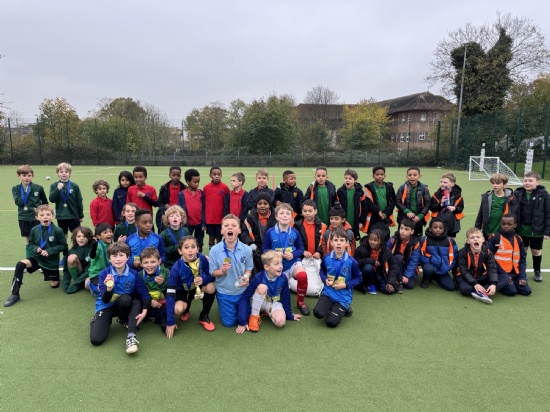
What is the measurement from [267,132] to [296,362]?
35.2 m

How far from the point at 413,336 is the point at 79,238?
4.06 m

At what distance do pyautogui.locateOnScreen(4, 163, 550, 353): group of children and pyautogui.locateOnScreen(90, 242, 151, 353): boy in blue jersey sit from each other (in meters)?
0.01

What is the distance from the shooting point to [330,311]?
391cm

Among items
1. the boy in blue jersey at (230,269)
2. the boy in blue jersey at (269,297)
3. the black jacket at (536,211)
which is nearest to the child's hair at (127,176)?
the boy in blue jersey at (230,269)

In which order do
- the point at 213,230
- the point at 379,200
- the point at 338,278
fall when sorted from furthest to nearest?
the point at 213,230 → the point at 379,200 → the point at 338,278

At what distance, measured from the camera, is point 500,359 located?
324 cm

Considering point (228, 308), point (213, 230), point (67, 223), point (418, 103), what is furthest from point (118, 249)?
point (418, 103)

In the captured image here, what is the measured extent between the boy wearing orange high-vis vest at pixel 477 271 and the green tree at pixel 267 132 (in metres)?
33.0

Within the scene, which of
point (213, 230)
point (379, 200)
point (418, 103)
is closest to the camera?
point (379, 200)

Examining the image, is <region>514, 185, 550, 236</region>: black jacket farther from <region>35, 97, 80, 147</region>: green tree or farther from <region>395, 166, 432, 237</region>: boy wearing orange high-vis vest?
<region>35, 97, 80, 147</region>: green tree

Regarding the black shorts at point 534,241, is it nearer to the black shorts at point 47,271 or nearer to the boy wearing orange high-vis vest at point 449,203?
the boy wearing orange high-vis vest at point 449,203

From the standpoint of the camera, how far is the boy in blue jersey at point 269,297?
3.79m

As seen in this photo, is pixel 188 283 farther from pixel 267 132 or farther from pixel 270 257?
pixel 267 132

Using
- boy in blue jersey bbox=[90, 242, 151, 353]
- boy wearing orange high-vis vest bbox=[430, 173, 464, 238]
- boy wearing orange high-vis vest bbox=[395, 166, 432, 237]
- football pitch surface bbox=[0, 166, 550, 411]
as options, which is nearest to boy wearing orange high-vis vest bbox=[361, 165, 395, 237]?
boy wearing orange high-vis vest bbox=[395, 166, 432, 237]
